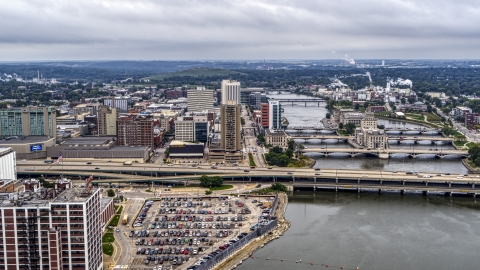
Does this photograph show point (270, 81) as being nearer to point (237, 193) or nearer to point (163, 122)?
point (163, 122)

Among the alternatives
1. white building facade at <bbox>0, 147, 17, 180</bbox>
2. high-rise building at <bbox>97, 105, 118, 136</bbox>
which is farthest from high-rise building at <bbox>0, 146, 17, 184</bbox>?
high-rise building at <bbox>97, 105, 118, 136</bbox>

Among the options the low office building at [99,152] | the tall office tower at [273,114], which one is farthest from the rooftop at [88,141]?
the tall office tower at [273,114]

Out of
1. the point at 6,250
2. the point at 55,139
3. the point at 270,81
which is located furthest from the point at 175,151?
the point at 270,81

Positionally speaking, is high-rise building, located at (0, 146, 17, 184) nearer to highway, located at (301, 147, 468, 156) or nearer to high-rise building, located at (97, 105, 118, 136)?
high-rise building, located at (97, 105, 118, 136)

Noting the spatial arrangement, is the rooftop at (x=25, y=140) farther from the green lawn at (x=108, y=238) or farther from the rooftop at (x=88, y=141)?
the green lawn at (x=108, y=238)

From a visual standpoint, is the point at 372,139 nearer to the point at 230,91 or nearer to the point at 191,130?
the point at 191,130
